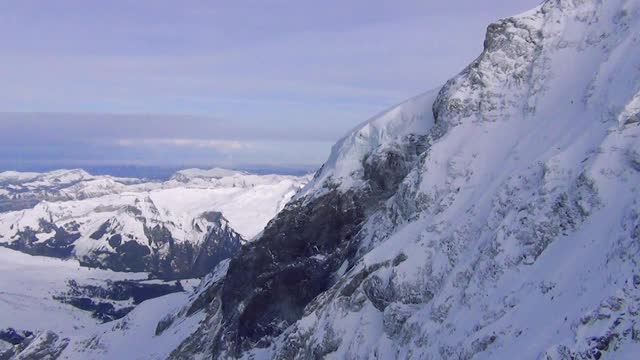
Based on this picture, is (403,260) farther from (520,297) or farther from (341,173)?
(341,173)

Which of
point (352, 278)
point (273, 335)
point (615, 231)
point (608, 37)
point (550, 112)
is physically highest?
point (608, 37)

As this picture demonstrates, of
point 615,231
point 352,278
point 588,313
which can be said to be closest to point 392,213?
point 352,278

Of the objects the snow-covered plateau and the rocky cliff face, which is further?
the rocky cliff face

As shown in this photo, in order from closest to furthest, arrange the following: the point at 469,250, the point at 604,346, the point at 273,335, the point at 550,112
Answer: the point at 604,346
the point at 469,250
the point at 550,112
the point at 273,335

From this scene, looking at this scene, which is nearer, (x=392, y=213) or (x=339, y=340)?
(x=339, y=340)

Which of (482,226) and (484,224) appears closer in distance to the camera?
(484,224)
